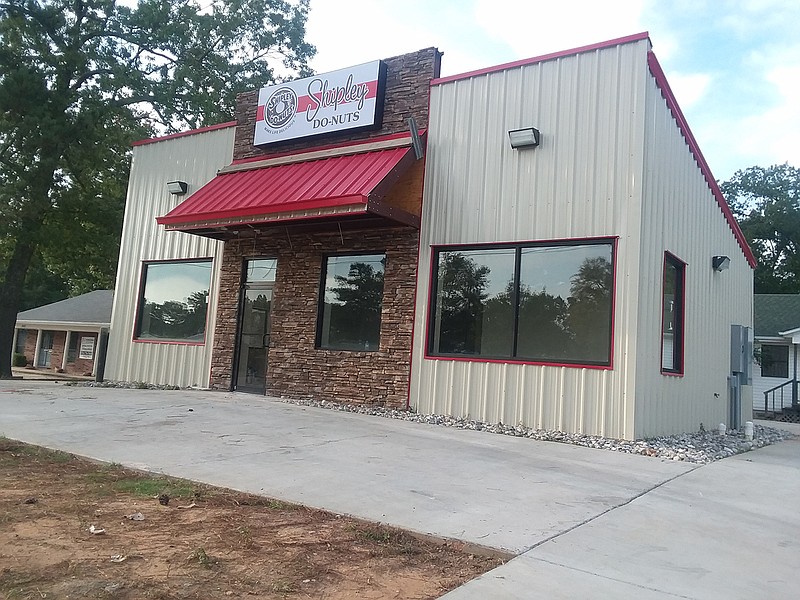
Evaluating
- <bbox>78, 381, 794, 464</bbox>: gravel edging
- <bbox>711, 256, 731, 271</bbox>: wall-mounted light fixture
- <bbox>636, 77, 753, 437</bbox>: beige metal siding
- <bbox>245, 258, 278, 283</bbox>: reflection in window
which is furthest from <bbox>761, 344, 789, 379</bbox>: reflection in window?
<bbox>245, 258, 278, 283</bbox>: reflection in window

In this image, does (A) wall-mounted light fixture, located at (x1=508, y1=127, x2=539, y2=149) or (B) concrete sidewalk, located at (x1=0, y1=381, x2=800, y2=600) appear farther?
(A) wall-mounted light fixture, located at (x1=508, y1=127, x2=539, y2=149)

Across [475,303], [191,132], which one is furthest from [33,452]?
[191,132]

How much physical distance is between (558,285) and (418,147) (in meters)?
3.39

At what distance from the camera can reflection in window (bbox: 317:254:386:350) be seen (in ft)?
37.2

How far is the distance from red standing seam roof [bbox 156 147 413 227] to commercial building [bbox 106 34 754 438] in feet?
0.18

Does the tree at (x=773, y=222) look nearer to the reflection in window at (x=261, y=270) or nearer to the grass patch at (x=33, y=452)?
the reflection in window at (x=261, y=270)

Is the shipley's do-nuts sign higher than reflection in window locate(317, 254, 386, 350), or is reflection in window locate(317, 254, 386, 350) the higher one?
the shipley's do-nuts sign

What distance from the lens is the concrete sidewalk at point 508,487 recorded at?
12.2 ft

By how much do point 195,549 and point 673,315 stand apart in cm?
911

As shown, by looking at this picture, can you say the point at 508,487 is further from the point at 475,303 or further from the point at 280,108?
the point at 280,108

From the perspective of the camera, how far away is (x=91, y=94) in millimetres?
20172

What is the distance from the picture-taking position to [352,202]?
9758mm

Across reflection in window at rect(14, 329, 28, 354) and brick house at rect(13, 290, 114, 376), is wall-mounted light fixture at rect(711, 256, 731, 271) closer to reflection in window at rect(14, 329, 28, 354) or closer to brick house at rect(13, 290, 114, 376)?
brick house at rect(13, 290, 114, 376)

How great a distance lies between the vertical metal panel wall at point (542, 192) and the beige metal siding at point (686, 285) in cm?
26
